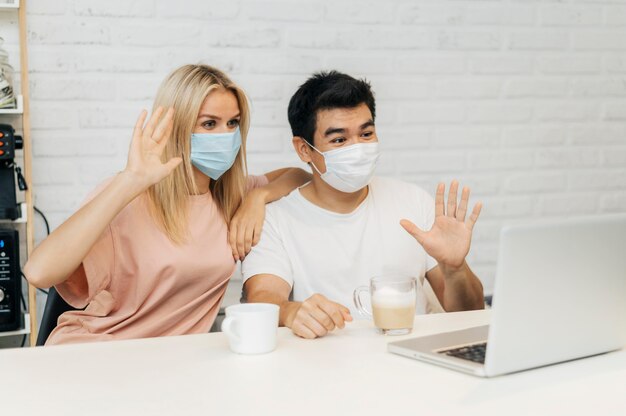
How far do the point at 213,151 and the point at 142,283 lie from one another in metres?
0.35

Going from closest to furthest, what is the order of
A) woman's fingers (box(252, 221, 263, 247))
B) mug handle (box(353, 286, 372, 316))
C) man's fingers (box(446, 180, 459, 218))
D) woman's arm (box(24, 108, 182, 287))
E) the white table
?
1. the white table
2. mug handle (box(353, 286, 372, 316))
3. woman's arm (box(24, 108, 182, 287))
4. man's fingers (box(446, 180, 459, 218))
5. woman's fingers (box(252, 221, 263, 247))

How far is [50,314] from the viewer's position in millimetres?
1840

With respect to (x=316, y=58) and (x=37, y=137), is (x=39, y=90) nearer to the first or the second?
(x=37, y=137)

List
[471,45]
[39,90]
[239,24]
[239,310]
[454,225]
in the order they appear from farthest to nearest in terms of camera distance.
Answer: [471,45] → [239,24] → [39,90] → [454,225] → [239,310]

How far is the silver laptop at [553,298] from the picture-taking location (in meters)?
1.04

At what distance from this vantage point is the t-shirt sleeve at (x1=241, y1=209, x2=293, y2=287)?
1.87 metres

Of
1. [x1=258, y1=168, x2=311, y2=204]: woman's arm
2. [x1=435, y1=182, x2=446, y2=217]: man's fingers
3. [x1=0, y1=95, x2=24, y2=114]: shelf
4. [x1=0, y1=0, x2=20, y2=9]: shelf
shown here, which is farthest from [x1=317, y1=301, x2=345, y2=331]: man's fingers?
[x1=0, y1=0, x2=20, y2=9]: shelf

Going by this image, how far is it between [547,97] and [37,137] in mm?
1795

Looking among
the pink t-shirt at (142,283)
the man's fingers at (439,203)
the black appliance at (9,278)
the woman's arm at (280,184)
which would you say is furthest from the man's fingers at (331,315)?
the black appliance at (9,278)

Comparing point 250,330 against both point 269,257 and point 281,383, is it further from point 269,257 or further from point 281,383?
point 269,257

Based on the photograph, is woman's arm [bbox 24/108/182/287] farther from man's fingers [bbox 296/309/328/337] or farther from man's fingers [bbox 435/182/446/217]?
man's fingers [bbox 435/182/446/217]

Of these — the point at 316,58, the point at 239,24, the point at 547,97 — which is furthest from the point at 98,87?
the point at 547,97

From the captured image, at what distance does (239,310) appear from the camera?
4.26 feet

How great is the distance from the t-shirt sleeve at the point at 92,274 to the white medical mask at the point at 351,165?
56cm
